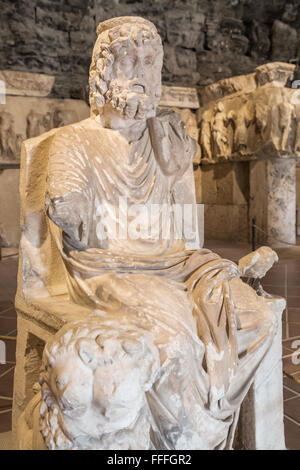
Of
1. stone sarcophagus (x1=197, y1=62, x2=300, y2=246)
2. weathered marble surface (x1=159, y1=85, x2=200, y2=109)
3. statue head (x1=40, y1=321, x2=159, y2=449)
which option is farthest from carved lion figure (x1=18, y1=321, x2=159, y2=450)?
weathered marble surface (x1=159, y1=85, x2=200, y2=109)

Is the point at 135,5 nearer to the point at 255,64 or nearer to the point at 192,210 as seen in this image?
the point at 255,64

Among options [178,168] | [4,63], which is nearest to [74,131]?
[178,168]

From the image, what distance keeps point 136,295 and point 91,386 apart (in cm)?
59

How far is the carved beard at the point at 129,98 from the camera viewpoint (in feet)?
7.97

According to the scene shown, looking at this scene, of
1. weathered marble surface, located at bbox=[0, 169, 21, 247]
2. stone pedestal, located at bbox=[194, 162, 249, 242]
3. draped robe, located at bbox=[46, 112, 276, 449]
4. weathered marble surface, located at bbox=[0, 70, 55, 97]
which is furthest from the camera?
stone pedestal, located at bbox=[194, 162, 249, 242]

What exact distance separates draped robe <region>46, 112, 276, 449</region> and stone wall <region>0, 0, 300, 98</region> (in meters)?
8.13

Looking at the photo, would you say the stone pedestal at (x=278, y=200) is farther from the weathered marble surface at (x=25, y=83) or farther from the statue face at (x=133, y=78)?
the statue face at (x=133, y=78)

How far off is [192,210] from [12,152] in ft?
23.7

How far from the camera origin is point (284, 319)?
4.84m

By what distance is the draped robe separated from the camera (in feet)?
5.86

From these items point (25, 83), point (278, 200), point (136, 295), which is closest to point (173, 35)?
point (25, 83)

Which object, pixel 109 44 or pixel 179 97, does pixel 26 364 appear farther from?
pixel 179 97

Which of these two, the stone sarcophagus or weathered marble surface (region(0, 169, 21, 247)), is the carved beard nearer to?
the stone sarcophagus

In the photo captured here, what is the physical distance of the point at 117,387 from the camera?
1416 mm
